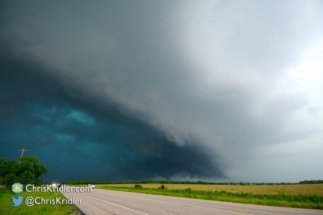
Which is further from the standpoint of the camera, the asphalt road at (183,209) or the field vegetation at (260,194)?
the field vegetation at (260,194)

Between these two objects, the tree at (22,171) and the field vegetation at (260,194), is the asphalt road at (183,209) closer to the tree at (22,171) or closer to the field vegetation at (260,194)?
the field vegetation at (260,194)

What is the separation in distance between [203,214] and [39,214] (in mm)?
11730

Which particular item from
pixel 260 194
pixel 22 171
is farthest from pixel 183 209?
pixel 22 171

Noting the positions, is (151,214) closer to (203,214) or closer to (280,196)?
(203,214)

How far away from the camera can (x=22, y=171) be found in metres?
68.3

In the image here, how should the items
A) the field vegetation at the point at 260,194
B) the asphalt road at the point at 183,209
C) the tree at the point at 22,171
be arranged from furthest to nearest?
the tree at the point at 22,171 → the field vegetation at the point at 260,194 → the asphalt road at the point at 183,209

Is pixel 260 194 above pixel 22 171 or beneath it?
beneath

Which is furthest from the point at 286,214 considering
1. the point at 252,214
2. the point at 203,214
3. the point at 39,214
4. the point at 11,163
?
the point at 11,163

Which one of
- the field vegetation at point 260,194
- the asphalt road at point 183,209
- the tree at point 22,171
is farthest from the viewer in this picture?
the tree at point 22,171

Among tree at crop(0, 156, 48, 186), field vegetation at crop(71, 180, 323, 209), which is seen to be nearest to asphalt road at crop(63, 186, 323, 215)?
field vegetation at crop(71, 180, 323, 209)

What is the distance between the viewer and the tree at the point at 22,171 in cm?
6181

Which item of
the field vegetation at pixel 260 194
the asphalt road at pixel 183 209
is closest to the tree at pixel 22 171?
the field vegetation at pixel 260 194

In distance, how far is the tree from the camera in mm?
61812

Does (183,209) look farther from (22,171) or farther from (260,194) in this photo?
(22,171)
